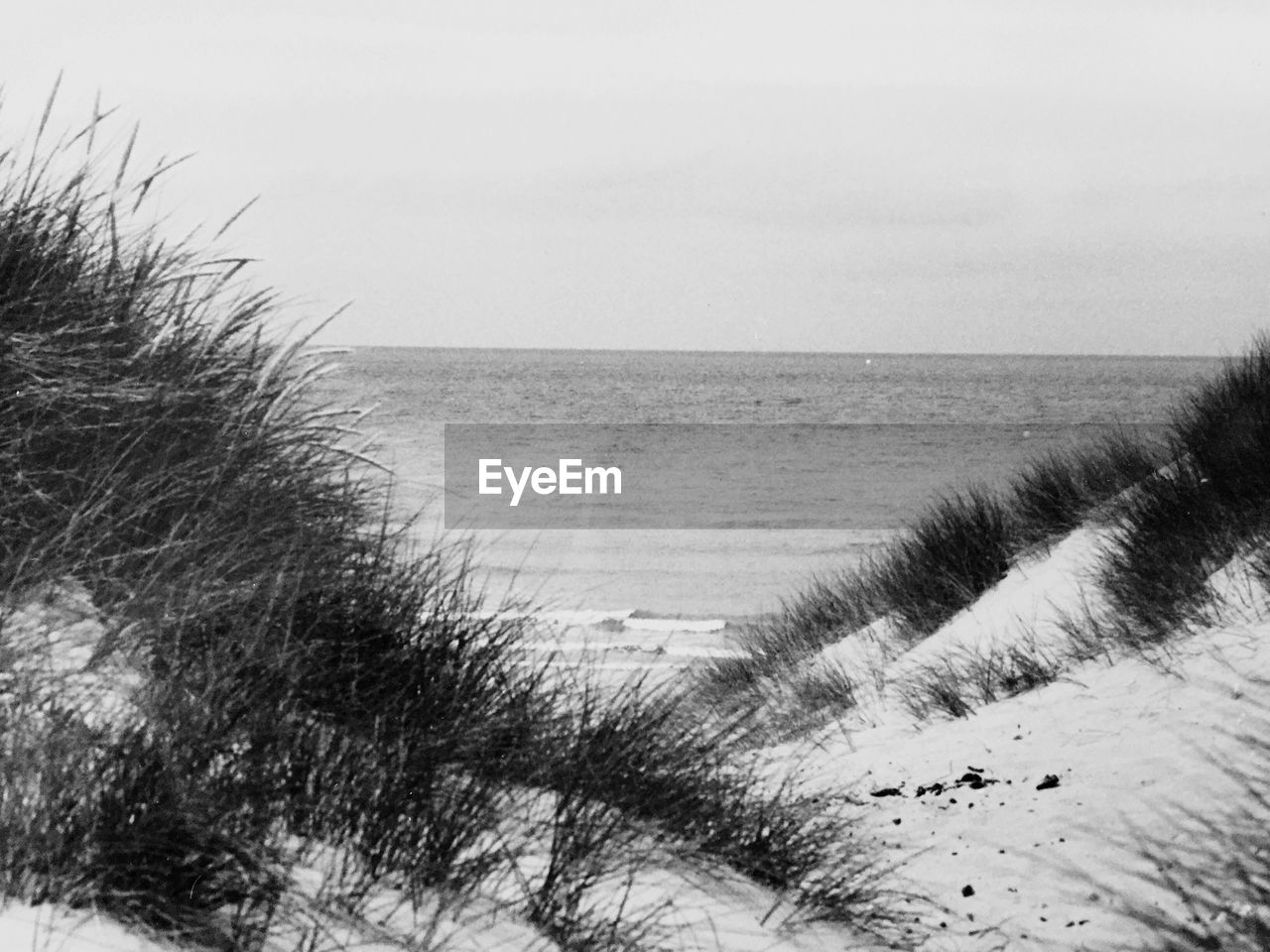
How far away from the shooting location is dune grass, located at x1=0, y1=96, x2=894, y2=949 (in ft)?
5.97

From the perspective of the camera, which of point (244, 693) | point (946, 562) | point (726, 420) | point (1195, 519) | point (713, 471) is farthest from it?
point (726, 420)

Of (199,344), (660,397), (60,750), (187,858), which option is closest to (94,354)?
(199,344)

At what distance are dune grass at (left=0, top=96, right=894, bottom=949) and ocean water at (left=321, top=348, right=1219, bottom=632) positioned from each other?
0.31m

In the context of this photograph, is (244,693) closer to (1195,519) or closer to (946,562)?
(1195,519)

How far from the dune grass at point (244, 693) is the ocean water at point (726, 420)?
1.02ft

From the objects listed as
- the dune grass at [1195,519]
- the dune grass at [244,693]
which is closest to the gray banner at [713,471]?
the dune grass at [1195,519]

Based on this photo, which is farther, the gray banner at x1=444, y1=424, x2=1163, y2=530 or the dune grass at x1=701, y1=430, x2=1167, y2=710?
the gray banner at x1=444, y1=424, x2=1163, y2=530

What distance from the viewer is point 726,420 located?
166 ft

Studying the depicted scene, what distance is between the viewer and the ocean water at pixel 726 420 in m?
13.5

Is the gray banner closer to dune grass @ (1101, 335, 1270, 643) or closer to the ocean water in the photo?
the ocean water

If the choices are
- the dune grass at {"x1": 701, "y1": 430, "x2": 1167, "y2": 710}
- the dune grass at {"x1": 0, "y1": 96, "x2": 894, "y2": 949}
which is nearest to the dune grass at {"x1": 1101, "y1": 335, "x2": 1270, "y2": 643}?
the dune grass at {"x1": 701, "y1": 430, "x2": 1167, "y2": 710}

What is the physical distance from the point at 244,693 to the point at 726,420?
160ft

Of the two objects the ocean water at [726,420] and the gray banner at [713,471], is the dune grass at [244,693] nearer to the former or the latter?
the ocean water at [726,420]

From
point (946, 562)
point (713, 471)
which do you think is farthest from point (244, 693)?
point (713, 471)
